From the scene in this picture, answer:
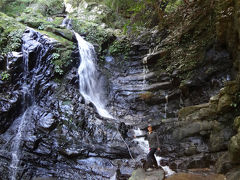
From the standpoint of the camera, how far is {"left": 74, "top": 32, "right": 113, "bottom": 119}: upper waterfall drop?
1140 centimetres

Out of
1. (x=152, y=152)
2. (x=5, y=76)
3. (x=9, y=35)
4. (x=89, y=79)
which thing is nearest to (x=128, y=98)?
(x=89, y=79)

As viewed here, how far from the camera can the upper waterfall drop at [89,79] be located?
11.4m

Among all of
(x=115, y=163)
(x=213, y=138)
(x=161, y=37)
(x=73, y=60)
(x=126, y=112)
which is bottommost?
(x=115, y=163)

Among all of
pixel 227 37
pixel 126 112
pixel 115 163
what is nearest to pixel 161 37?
pixel 227 37

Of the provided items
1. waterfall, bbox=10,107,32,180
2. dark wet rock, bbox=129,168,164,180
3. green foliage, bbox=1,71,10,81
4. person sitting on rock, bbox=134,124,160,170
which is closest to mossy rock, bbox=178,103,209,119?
person sitting on rock, bbox=134,124,160,170

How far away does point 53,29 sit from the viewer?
1371cm

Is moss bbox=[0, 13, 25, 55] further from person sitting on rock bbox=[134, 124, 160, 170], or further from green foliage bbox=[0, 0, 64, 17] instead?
person sitting on rock bbox=[134, 124, 160, 170]

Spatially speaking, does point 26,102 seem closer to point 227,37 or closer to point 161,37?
point 161,37

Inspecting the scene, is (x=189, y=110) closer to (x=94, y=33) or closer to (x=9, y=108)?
(x=9, y=108)

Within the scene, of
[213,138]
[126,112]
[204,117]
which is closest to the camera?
[213,138]

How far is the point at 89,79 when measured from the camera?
40.5 feet

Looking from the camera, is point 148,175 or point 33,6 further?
point 33,6

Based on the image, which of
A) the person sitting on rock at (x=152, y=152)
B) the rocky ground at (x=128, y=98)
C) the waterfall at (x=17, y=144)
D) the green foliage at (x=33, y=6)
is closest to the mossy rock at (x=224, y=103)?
the rocky ground at (x=128, y=98)

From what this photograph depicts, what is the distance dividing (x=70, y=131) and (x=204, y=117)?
18.6ft
